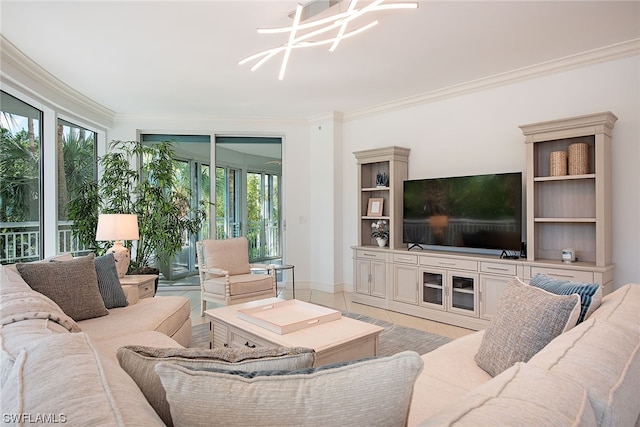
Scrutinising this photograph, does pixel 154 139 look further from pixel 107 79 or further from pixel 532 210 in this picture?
pixel 532 210

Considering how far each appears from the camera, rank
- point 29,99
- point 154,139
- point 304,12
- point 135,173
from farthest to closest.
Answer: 1. point 154,139
2. point 135,173
3. point 29,99
4. point 304,12

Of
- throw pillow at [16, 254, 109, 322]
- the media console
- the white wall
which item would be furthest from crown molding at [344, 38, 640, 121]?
throw pillow at [16, 254, 109, 322]

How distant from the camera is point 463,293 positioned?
398cm

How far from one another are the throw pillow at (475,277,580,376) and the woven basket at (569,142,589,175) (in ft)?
7.36

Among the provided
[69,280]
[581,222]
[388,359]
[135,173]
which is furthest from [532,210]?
[135,173]

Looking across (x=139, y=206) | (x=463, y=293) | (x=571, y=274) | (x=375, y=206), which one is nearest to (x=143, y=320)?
(x=139, y=206)

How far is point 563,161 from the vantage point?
11.4 feet

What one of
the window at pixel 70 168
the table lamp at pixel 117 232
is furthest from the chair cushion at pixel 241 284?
the window at pixel 70 168

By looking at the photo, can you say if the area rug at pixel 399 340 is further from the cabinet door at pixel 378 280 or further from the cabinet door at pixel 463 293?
the cabinet door at pixel 378 280

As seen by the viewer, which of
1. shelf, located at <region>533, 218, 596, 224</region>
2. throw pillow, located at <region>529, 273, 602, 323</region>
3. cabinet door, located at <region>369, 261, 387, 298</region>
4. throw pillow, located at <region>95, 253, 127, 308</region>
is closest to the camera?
throw pillow, located at <region>529, 273, 602, 323</region>

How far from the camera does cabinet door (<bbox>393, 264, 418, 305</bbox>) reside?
4.35m

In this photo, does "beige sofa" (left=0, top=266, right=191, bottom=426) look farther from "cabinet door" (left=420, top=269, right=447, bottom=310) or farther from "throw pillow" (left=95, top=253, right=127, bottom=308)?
"cabinet door" (left=420, top=269, right=447, bottom=310)

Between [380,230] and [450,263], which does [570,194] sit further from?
[380,230]

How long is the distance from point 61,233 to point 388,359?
212 inches
